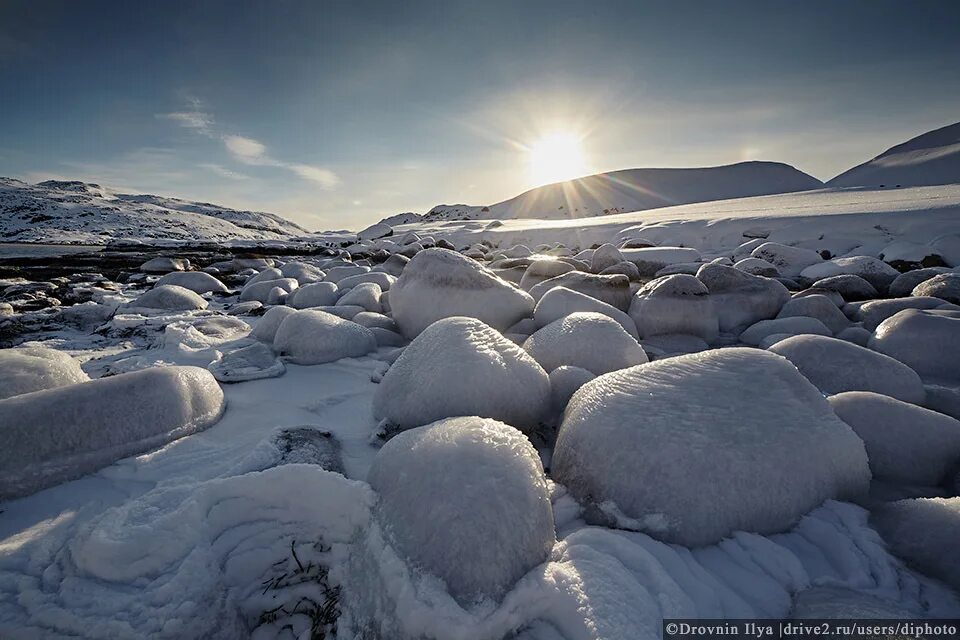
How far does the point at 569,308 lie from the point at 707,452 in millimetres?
1675

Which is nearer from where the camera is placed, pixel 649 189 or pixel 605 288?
pixel 605 288

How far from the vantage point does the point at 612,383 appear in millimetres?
1536

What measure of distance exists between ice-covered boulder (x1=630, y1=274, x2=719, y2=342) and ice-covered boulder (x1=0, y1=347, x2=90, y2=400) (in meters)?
3.22

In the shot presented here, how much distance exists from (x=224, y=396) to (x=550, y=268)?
124 inches

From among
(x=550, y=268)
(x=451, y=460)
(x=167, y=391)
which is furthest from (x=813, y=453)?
(x=550, y=268)

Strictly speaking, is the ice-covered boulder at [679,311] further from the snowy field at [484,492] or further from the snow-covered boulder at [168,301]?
the snow-covered boulder at [168,301]

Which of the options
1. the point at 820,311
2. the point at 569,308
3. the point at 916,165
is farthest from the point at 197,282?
the point at 916,165

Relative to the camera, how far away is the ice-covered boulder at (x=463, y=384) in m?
1.63

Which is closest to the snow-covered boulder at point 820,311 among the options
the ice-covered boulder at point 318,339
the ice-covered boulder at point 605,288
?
the ice-covered boulder at point 605,288

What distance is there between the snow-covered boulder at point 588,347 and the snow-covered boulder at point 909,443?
2.87ft

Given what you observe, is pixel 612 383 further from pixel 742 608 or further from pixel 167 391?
pixel 167 391

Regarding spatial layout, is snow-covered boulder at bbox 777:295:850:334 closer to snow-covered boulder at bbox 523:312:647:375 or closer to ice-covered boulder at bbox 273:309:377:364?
snow-covered boulder at bbox 523:312:647:375

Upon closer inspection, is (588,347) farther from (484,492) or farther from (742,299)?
(742,299)

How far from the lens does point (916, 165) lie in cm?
1953
